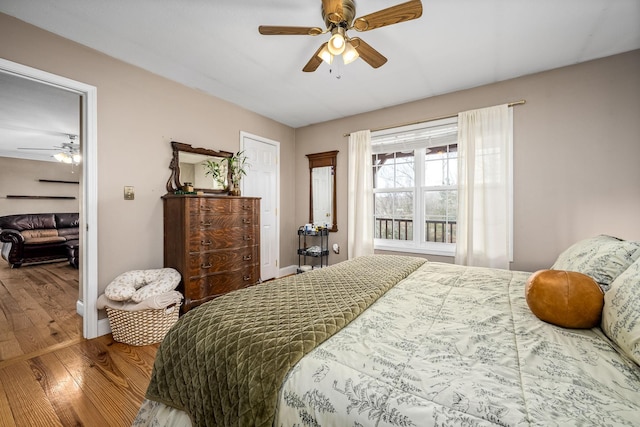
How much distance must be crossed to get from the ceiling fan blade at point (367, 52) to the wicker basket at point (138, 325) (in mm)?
2644

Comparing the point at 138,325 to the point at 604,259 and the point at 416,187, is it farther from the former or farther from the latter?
the point at 416,187

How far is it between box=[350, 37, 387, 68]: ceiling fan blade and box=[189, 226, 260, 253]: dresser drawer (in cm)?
217

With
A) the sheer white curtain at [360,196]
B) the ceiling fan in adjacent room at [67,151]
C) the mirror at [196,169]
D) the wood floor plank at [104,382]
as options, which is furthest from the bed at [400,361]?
the ceiling fan in adjacent room at [67,151]

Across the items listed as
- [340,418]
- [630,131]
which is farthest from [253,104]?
[630,131]

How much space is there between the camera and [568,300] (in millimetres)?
999

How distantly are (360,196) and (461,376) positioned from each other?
10.3 feet

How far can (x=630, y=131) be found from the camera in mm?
2330

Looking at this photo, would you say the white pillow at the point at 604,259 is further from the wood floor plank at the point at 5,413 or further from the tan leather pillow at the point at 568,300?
the wood floor plank at the point at 5,413

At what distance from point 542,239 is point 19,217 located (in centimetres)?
931

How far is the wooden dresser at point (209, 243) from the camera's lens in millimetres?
2531

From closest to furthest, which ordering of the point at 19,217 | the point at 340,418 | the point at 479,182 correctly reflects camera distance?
the point at 340,418 < the point at 479,182 < the point at 19,217

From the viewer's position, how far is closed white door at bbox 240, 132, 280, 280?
12.5 ft

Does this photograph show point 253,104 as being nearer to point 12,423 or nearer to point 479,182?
point 479,182

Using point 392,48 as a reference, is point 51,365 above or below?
below
